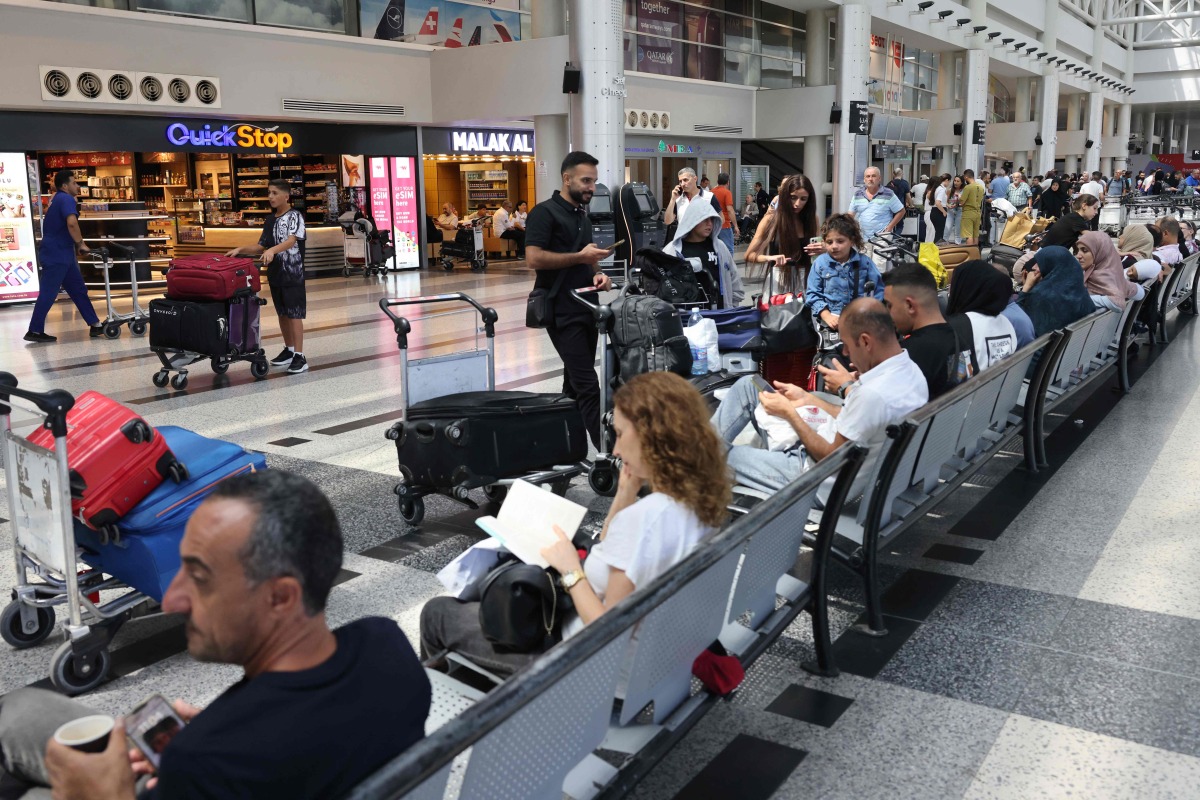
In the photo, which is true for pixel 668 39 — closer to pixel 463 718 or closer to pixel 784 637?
pixel 784 637

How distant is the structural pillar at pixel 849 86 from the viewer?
2591cm

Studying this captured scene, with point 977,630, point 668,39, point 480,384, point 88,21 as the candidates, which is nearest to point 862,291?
point 480,384

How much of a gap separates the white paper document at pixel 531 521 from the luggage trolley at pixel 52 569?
1461 millimetres

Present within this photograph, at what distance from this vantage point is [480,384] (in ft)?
19.2

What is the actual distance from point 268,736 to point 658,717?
4.19 ft

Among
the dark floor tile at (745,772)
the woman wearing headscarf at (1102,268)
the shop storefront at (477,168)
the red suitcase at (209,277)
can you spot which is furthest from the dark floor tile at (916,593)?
the shop storefront at (477,168)

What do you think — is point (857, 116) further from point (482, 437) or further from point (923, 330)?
point (482, 437)

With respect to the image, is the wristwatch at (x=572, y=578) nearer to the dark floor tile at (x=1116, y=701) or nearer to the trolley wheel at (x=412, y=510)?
the dark floor tile at (x=1116, y=701)

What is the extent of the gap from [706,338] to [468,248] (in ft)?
55.5

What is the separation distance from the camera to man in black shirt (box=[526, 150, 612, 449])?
5750mm

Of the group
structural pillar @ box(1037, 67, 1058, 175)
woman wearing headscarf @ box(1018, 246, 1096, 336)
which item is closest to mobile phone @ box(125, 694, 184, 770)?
woman wearing headscarf @ box(1018, 246, 1096, 336)

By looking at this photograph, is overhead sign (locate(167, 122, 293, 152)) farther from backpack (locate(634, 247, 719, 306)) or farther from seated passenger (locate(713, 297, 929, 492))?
seated passenger (locate(713, 297, 929, 492))

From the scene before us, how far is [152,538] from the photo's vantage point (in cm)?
372

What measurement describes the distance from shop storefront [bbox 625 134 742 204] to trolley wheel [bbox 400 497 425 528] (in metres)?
19.2
